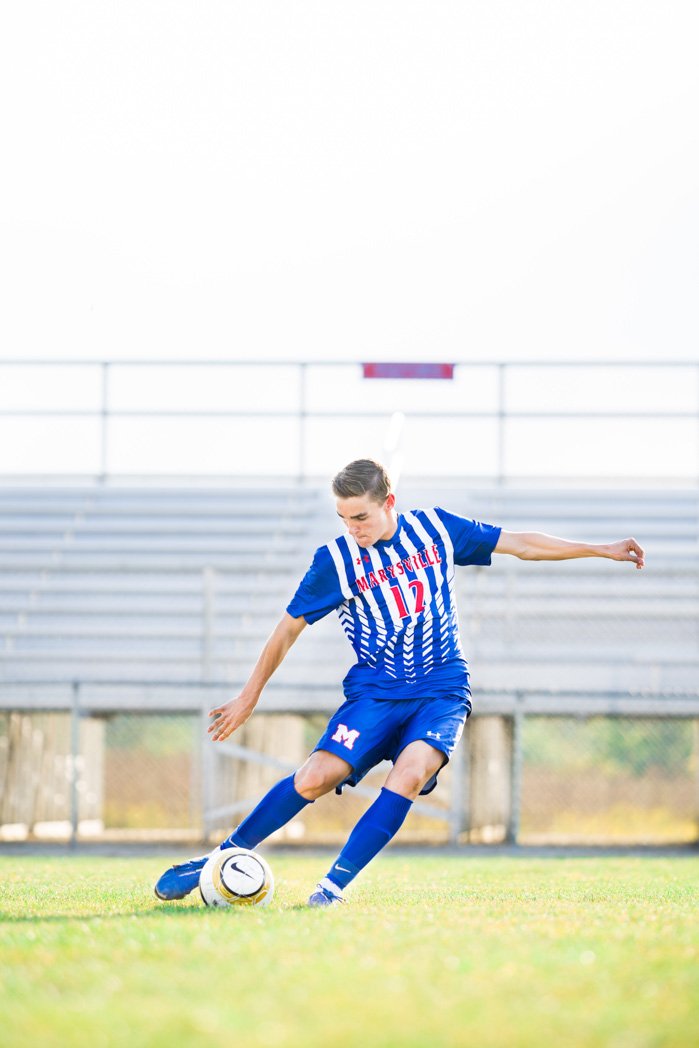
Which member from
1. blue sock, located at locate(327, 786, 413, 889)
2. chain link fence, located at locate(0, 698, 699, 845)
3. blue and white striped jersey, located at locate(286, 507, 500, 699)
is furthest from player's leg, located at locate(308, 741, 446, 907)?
chain link fence, located at locate(0, 698, 699, 845)

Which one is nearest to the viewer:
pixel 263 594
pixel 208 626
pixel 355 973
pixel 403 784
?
pixel 355 973

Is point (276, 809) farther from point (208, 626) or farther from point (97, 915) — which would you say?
point (208, 626)

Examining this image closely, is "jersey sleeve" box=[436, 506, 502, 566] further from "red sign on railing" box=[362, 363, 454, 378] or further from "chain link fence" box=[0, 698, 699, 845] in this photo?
"red sign on railing" box=[362, 363, 454, 378]

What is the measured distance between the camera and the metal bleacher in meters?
13.1

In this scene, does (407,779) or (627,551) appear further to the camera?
(627,551)

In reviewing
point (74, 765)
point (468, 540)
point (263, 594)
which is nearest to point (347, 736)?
point (468, 540)

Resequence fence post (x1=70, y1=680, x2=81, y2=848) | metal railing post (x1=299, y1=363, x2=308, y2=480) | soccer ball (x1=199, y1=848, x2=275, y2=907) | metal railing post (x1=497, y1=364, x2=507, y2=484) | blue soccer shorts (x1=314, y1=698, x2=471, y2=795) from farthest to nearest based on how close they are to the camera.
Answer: metal railing post (x1=299, y1=363, x2=308, y2=480) < metal railing post (x1=497, y1=364, x2=507, y2=484) < fence post (x1=70, y1=680, x2=81, y2=848) < blue soccer shorts (x1=314, y1=698, x2=471, y2=795) < soccer ball (x1=199, y1=848, x2=275, y2=907)

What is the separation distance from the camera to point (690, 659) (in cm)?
1291

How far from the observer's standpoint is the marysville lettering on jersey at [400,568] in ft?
17.7

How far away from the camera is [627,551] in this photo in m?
A: 5.65

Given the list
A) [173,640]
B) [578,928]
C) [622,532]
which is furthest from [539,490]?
[578,928]

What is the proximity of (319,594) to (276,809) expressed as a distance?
0.77 m

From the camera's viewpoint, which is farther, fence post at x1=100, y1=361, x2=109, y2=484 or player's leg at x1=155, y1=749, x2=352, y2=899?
fence post at x1=100, y1=361, x2=109, y2=484

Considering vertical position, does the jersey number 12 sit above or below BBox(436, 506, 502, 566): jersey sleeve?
below
